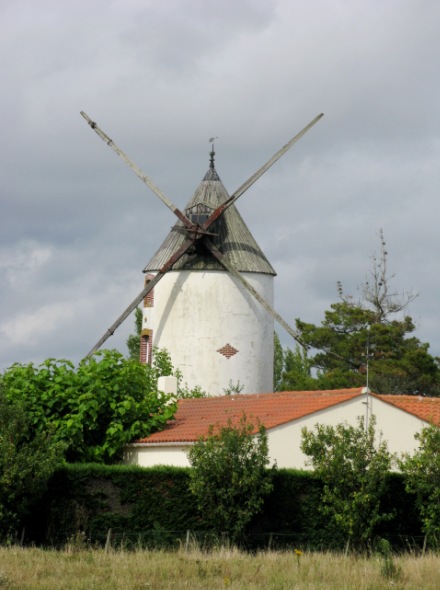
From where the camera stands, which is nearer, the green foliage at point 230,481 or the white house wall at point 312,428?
the green foliage at point 230,481

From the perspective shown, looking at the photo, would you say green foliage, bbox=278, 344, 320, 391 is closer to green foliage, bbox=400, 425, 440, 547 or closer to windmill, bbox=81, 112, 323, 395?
windmill, bbox=81, 112, 323, 395

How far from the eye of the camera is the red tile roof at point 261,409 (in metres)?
34.9

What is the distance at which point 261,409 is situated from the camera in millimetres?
36938

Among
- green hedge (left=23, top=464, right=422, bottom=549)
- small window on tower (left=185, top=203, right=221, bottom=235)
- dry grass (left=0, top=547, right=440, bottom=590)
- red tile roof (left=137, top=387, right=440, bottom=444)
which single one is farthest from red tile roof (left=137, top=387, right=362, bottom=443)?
small window on tower (left=185, top=203, right=221, bottom=235)

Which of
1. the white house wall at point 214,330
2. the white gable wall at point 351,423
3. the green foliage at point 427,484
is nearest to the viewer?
the green foliage at point 427,484

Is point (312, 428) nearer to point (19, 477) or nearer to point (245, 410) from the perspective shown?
point (245, 410)

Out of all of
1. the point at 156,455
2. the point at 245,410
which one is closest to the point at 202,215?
the point at 245,410

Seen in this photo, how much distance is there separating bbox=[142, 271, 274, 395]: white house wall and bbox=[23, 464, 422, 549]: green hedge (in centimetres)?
1991

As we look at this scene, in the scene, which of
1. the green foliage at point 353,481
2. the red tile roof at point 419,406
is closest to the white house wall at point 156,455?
the green foliage at point 353,481

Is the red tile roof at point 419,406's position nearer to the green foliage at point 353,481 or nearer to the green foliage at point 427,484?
the green foliage at point 427,484

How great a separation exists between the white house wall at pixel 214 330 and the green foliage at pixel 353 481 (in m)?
20.0

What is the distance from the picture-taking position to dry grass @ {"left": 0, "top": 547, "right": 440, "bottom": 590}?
866 inches

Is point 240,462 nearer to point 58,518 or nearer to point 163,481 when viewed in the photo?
point 163,481

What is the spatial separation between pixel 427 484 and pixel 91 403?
10174 mm
